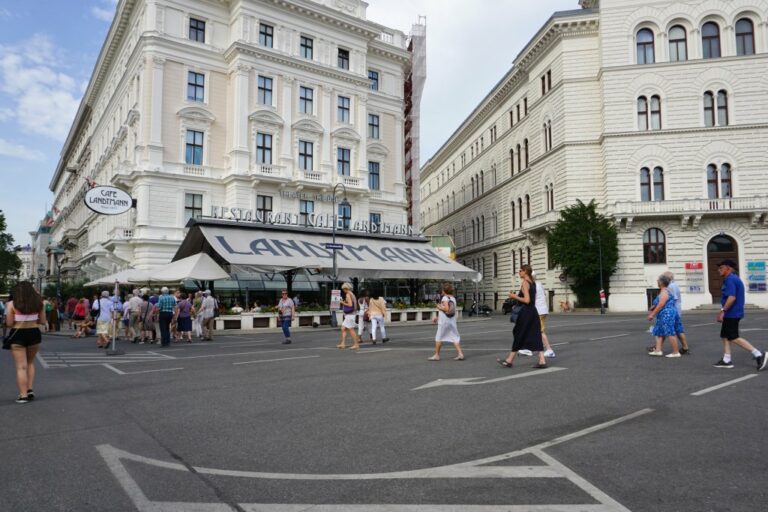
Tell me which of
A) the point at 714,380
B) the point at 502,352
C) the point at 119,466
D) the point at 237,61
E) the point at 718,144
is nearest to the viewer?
the point at 119,466

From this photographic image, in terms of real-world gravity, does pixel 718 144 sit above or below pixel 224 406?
above

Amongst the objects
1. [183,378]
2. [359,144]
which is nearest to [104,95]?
[359,144]

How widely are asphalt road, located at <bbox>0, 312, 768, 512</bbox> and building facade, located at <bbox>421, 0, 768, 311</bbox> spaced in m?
32.6

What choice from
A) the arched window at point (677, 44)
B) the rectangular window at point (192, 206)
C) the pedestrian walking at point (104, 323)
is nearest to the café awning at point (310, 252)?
the rectangular window at point (192, 206)

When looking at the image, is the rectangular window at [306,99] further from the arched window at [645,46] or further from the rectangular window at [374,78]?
the arched window at [645,46]

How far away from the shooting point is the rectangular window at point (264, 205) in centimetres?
3638

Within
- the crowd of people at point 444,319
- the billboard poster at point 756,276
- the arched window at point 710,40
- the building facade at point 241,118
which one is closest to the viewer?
the crowd of people at point 444,319

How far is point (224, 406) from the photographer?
759cm

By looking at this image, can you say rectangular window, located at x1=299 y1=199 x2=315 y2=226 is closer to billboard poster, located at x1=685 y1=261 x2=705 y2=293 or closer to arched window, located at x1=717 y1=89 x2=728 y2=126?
billboard poster, located at x1=685 y1=261 x2=705 y2=293

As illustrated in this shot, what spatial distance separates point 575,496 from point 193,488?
2937mm

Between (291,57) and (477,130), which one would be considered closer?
(291,57)

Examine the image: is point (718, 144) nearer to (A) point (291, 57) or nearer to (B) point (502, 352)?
(A) point (291, 57)

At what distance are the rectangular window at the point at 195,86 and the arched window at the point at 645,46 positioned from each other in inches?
1264

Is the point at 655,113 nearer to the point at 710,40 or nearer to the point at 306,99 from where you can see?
the point at 710,40
